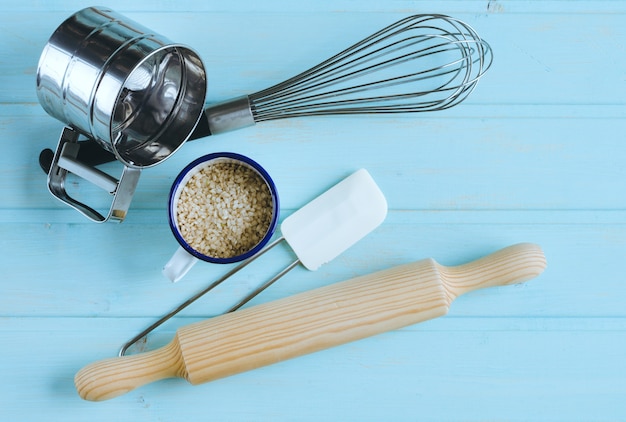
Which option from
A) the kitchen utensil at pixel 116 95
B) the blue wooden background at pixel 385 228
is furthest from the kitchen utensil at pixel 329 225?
the kitchen utensil at pixel 116 95

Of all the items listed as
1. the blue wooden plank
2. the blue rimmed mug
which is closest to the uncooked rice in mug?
the blue rimmed mug

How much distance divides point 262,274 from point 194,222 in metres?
0.11

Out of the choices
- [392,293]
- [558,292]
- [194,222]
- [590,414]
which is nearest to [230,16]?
[194,222]

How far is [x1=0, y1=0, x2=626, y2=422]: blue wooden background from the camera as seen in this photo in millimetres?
742

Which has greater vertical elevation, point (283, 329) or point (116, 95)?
point (116, 95)

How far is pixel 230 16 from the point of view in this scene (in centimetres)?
74

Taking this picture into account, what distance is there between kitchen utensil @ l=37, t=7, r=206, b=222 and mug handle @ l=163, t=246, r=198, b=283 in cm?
8

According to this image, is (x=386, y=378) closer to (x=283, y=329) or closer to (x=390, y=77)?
(x=283, y=329)

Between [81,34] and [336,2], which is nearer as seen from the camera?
[81,34]

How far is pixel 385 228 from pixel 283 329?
0.18 meters

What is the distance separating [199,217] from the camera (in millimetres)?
715

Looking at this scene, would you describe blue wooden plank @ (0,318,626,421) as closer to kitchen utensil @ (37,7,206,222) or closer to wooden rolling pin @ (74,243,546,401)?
wooden rolling pin @ (74,243,546,401)

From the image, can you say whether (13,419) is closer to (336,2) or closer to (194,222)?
(194,222)

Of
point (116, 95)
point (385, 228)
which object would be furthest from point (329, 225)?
point (116, 95)
